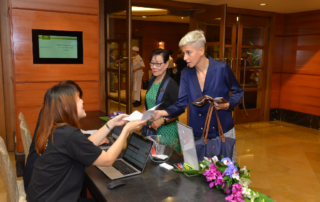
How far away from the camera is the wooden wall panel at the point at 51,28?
3674mm

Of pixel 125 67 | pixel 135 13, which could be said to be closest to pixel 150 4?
pixel 125 67

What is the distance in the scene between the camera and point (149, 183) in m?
1.62

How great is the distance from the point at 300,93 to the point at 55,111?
21.7ft

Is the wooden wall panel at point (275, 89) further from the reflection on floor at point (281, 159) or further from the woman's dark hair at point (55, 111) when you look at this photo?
the woman's dark hair at point (55, 111)

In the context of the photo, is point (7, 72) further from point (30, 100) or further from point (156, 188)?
point (156, 188)

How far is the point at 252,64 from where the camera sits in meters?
6.73

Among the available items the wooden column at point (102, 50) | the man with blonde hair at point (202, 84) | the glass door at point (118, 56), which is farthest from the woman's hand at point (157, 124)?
the wooden column at point (102, 50)

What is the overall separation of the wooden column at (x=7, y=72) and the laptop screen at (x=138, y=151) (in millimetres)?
3226

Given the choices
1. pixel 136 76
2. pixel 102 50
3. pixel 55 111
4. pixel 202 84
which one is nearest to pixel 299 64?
pixel 136 76

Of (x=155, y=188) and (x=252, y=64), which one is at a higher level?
(x=252, y=64)

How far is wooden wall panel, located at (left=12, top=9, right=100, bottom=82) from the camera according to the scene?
145 inches

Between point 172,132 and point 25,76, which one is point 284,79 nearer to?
point 172,132

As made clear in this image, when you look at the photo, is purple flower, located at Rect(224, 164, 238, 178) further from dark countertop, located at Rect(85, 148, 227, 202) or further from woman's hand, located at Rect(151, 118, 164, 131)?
woman's hand, located at Rect(151, 118, 164, 131)

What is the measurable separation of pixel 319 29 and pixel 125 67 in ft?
15.4
